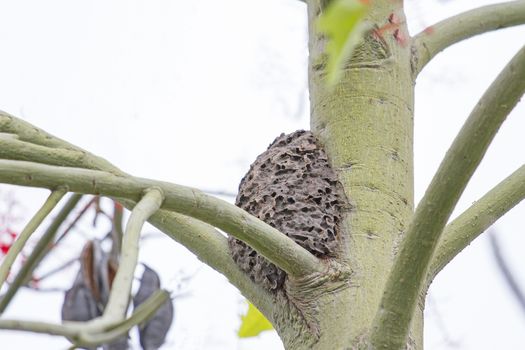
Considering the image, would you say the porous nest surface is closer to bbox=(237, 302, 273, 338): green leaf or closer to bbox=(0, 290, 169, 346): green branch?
bbox=(237, 302, 273, 338): green leaf

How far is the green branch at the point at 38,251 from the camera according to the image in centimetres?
118

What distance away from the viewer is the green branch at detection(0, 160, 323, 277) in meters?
0.74

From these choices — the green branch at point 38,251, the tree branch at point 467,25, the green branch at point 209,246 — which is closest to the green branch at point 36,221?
the green branch at point 209,246

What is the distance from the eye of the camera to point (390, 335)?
87 centimetres

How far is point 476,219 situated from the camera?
105 cm

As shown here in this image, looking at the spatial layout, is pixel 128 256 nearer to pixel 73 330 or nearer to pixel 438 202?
pixel 73 330

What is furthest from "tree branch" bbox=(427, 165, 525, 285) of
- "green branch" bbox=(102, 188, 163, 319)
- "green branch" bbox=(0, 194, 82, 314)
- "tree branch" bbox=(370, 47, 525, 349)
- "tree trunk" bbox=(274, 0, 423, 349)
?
"green branch" bbox=(0, 194, 82, 314)

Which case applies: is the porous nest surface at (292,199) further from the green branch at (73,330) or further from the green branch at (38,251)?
the green branch at (73,330)

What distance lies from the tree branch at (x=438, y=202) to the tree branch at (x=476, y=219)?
19 cm

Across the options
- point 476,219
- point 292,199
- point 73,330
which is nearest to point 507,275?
point 476,219

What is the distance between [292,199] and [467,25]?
0.38 metres

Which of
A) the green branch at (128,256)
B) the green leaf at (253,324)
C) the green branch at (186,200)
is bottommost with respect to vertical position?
the green branch at (128,256)

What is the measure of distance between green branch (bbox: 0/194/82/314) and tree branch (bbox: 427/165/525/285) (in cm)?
49

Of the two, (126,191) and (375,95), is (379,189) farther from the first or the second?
(126,191)
